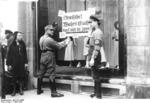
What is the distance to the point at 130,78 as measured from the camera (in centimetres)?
911

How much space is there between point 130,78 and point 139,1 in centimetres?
210

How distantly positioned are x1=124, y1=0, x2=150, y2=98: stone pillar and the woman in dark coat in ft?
11.9

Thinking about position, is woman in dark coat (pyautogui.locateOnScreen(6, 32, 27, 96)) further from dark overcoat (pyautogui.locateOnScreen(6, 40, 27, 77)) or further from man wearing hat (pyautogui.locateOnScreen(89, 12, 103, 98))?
man wearing hat (pyautogui.locateOnScreen(89, 12, 103, 98))

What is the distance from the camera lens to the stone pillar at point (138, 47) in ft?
28.9

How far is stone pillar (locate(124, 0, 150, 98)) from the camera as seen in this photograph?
8805 millimetres

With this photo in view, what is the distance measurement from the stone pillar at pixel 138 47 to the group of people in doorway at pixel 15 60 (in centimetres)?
363

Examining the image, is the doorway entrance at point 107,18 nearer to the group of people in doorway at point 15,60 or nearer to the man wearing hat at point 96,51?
the man wearing hat at point 96,51

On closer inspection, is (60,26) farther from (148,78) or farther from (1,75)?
(148,78)

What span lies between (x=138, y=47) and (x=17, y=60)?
13.1 ft

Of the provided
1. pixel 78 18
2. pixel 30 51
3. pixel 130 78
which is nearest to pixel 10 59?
pixel 30 51

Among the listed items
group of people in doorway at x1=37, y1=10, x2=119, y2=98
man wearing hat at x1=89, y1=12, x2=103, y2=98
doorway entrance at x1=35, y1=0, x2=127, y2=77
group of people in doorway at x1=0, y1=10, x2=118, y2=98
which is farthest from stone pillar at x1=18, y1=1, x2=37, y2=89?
man wearing hat at x1=89, y1=12, x2=103, y2=98

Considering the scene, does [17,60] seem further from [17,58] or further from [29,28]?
[29,28]

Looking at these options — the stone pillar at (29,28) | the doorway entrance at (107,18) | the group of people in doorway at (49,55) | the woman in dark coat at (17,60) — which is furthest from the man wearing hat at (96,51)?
the stone pillar at (29,28)

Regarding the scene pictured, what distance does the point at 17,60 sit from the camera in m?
10.7
